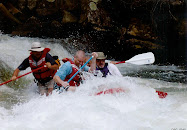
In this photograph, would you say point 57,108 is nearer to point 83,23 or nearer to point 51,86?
point 51,86

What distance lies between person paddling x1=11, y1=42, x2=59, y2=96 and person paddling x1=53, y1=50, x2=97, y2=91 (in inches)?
12.8

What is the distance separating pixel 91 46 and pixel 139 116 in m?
6.53

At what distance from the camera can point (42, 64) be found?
434 centimetres

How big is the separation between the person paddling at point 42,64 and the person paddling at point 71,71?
1.07ft

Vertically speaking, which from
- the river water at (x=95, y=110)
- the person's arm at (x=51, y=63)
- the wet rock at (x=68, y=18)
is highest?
the wet rock at (x=68, y=18)

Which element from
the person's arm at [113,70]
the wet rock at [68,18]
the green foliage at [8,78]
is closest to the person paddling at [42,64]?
the person's arm at [113,70]

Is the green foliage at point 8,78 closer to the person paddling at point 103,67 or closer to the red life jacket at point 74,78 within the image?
the red life jacket at point 74,78

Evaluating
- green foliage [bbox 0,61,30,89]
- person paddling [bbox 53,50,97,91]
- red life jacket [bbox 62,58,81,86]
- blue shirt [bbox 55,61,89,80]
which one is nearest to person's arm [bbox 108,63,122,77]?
person paddling [bbox 53,50,97,91]

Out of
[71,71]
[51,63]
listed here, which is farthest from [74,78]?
[51,63]

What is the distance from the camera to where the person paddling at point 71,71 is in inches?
153

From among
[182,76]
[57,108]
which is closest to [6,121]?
[57,108]

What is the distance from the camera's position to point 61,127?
124 inches

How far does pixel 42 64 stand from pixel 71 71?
58 cm

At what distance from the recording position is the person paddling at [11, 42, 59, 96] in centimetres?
426
